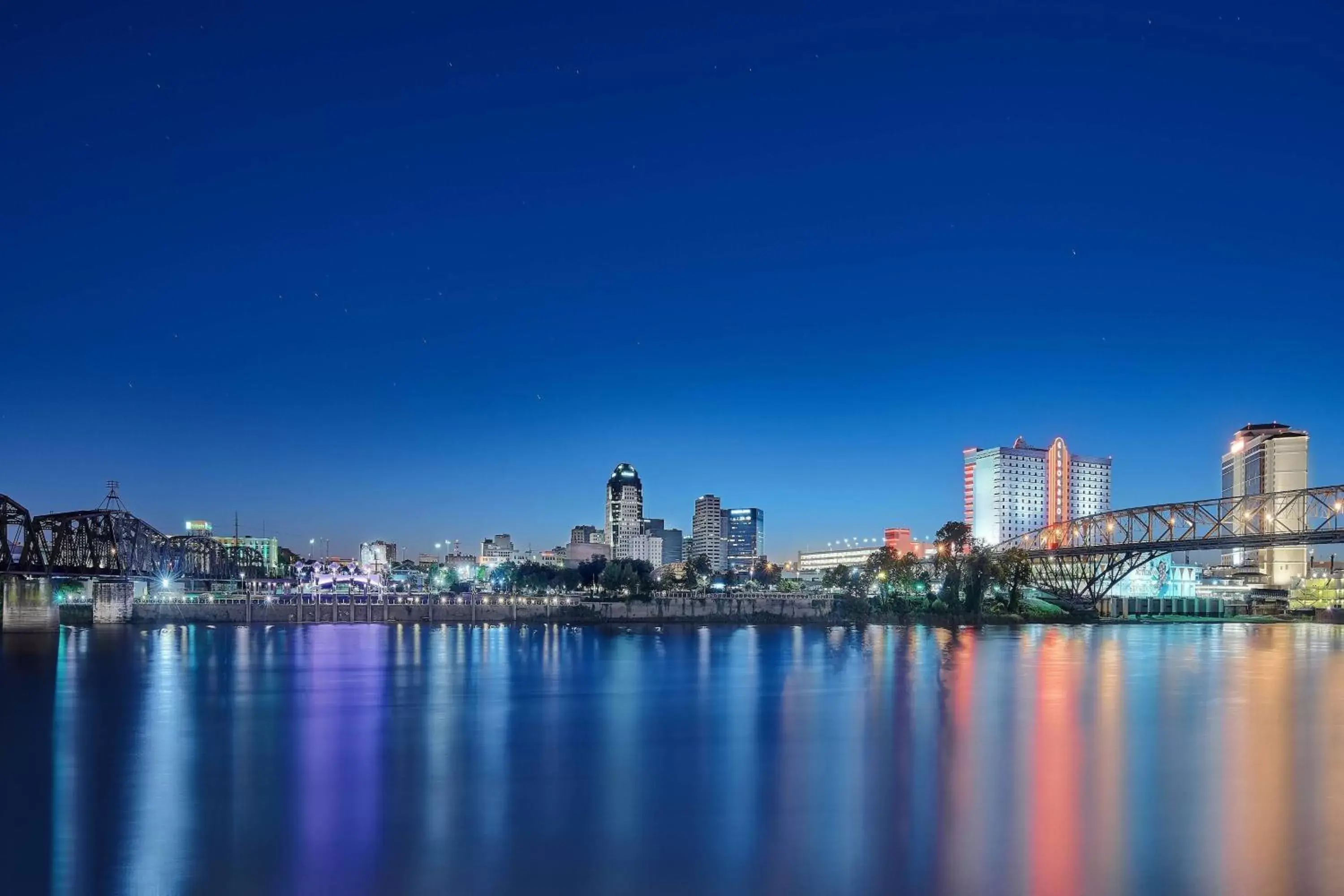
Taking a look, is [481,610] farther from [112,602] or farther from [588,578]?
[112,602]

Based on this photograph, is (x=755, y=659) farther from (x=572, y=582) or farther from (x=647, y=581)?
(x=572, y=582)

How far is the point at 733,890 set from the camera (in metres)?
16.3

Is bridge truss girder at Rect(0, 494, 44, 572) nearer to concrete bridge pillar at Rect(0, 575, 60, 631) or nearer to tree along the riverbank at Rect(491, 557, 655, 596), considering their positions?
concrete bridge pillar at Rect(0, 575, 60, 631)

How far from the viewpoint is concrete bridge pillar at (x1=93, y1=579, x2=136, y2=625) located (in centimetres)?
10325

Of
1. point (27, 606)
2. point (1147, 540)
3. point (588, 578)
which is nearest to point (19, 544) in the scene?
point (27, 606)

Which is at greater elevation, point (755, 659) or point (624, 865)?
point (624, 865)

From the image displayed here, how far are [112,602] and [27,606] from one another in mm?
12868

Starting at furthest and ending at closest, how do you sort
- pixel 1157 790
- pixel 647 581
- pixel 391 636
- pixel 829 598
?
1. pixel 647 581
2. pixel 829 598
3. pixel 391 636
4. pixel 1157 790

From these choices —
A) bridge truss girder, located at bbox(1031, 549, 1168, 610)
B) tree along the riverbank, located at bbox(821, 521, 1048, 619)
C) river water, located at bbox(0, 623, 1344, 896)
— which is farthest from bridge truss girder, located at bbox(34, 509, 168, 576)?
bridge truss girder, located at bbox(1031, 549, 1168, 610)

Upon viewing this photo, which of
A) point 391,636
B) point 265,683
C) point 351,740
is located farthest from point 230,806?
point 391,636

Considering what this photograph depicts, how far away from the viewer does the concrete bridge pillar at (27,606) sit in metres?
91.1

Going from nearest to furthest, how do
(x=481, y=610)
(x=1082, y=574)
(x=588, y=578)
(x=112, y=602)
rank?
(x=112, y=602) < (x=481, y=610) < (x=1082, y=574) < (x=588, y=578)

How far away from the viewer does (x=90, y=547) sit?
3907 inches

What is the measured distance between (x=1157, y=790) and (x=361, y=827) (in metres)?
18.8
